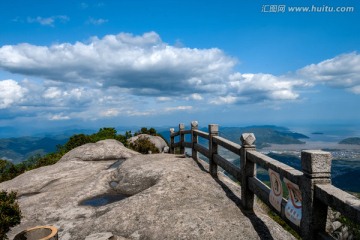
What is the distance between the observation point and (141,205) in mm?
8359

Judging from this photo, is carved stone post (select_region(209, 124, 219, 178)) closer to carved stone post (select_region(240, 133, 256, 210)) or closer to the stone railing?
carved stone post (select_region(240, 133, 256, 210))

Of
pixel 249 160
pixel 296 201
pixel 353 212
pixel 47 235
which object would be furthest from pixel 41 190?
pixel 353 212

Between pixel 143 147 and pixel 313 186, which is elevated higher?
pixel 313 186

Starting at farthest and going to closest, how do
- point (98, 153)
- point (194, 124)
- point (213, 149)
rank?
1. point (98, 153)
2. point (194, 124)
3. point (213, 149)

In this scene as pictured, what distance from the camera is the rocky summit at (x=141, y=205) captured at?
23.0 ft

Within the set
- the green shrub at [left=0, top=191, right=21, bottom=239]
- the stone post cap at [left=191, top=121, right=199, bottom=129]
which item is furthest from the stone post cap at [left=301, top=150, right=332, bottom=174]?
the stone post cap at [left=191, top=121, right=199, bottom=129]

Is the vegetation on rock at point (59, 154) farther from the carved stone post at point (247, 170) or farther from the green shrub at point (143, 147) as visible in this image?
the carved stone post at point (247, 170)

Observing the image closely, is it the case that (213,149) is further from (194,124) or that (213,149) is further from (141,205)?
(141,205)

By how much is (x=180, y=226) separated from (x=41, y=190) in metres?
8.03

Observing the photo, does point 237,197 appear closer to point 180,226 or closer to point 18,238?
point 180,226

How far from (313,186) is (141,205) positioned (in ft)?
16.1

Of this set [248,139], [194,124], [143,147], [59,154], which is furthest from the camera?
[143,147]

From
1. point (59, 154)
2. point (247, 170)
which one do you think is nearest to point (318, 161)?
point (247, 170)

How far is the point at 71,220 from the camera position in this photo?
869 cm
